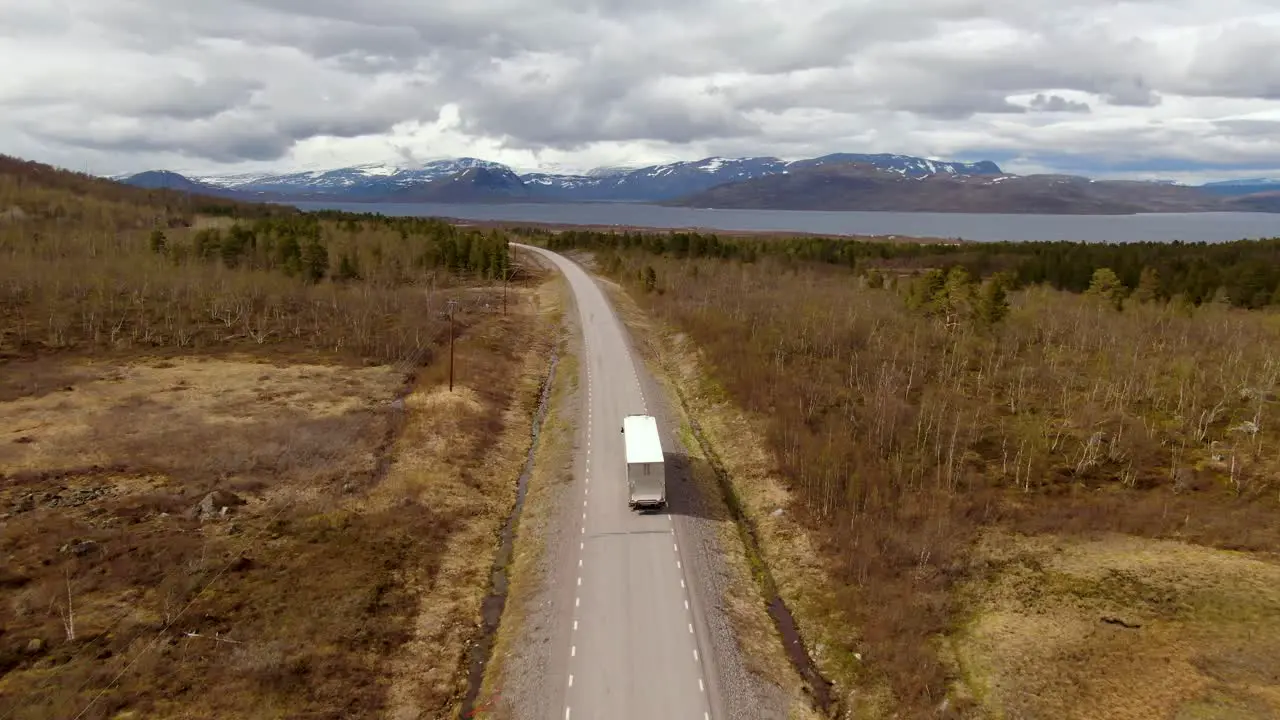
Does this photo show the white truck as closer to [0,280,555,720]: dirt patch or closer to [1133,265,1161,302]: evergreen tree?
[0,280,555,720]: dirt patch

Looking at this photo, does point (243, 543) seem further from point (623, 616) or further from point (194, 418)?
point (194, 418)

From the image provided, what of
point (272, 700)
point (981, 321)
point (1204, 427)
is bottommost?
point (272, 700)

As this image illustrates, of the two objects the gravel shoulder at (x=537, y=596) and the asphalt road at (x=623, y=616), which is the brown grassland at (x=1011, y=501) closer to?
the asphalt road at (x=623, y=616)

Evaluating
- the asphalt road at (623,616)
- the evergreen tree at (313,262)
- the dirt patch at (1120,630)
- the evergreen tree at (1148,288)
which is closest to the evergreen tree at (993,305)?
the evergreen tree at (1148,288)

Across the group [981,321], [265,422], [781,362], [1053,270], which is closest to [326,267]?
[265,422]

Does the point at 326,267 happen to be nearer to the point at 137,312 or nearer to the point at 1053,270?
the point at 137,312

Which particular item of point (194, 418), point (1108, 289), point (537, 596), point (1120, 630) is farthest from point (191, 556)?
point (1108, 289)
